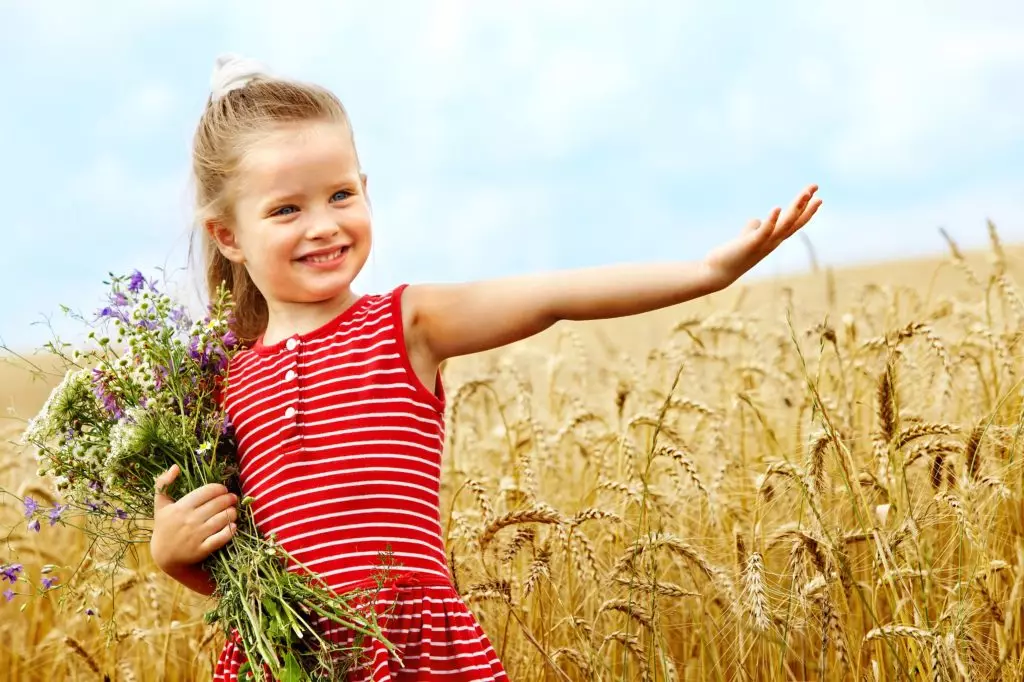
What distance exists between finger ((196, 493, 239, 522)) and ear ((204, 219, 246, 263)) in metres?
0.53

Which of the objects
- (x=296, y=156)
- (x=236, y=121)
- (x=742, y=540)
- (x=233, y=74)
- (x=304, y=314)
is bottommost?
(x=742, y=540)

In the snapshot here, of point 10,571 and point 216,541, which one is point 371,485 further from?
point 10,571

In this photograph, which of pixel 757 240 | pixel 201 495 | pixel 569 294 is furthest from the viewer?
pixel 201 495

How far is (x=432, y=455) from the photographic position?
2119 millimetres

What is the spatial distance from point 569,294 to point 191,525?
2.79ft

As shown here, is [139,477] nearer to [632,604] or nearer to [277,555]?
[277,555]

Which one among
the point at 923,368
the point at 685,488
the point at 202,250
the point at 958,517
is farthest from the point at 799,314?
the point at 202,250

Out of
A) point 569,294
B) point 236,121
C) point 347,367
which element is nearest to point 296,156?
point 236,121

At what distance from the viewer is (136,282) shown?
7.50 ft

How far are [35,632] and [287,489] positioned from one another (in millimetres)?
2410

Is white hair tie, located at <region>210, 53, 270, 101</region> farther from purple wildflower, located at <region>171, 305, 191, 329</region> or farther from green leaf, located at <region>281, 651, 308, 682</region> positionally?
green leaf, located at <region>281, 651, 308, 682</region>

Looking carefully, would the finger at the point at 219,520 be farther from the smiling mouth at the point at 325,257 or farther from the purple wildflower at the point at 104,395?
the smiling mouth at the point at 325,257

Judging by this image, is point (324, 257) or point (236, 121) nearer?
point (324, 257)

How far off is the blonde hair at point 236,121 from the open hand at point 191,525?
0.41m
